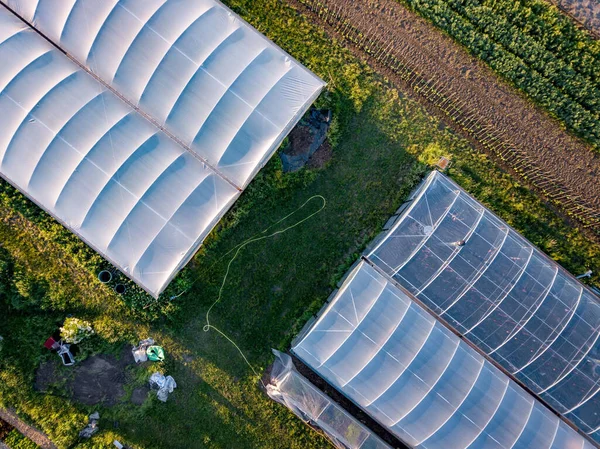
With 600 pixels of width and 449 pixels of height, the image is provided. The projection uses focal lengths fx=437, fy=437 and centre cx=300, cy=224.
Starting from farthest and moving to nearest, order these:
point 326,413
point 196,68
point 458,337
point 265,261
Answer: point 265,261 → point 326,413 → point 458,337 → point 196,68

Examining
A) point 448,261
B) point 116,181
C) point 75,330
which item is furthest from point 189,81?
point 448,261

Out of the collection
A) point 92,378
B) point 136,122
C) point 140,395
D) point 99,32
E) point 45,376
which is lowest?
point 45,376

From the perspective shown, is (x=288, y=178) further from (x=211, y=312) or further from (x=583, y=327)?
(x=583, y=327)

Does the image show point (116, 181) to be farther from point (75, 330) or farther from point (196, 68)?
point (75, 330)

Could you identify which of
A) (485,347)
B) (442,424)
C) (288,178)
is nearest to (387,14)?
(288,178)

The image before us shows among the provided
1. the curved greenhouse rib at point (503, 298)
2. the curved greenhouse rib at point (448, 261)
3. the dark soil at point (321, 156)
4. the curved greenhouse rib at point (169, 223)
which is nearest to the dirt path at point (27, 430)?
the curved greenhouse rib at point (169, 223)

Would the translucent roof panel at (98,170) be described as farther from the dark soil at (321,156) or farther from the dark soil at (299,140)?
the dark soil at (321,156)

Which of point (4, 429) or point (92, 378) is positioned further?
point (92, 378)
